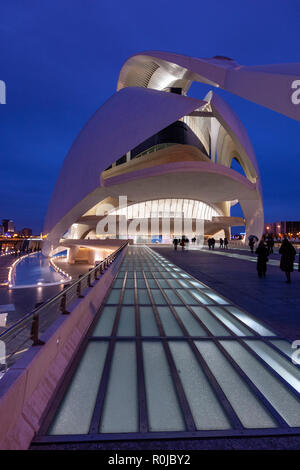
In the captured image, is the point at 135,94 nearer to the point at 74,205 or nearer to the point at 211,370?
the point at 74,205

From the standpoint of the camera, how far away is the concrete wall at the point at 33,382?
1411 mm

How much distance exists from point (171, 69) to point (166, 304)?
93.2ft

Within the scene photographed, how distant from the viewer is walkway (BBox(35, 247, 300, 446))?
1634 mm

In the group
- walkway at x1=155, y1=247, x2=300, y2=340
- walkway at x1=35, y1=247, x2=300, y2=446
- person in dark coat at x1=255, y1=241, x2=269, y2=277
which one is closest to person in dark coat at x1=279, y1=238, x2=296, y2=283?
walkway at x1=155, y1=247, x2=300, y2=340

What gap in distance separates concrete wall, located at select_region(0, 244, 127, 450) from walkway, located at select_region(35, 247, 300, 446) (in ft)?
0.31

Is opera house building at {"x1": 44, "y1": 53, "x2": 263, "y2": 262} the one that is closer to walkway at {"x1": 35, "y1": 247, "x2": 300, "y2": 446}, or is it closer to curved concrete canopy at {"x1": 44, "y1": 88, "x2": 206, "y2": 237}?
curved concrete canopy at {"x1": 44, "y1": 88, "x2": 206, "y2": 237}

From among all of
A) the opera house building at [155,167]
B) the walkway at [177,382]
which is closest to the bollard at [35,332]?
the walkway at [177,382]

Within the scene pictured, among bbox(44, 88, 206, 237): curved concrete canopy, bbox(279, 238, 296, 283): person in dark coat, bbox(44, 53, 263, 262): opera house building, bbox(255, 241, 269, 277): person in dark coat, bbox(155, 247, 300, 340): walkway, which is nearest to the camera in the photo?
bbox(155, 247, 300, 340): walkway

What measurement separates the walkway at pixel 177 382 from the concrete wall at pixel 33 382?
9 cm

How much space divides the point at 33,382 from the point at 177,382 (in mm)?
1143

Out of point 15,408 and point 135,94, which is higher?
point 135,94

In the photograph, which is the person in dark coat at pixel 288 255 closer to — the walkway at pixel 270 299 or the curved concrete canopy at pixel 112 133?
the walkway at pixel 270 299
